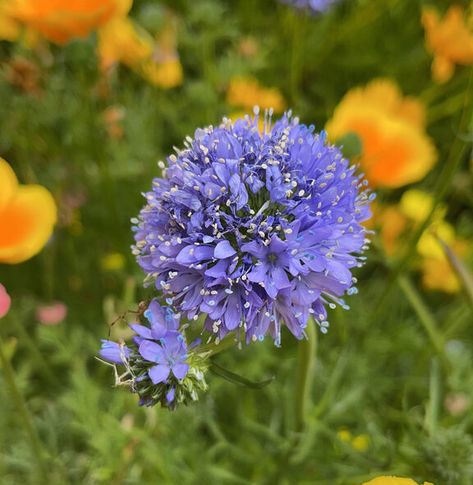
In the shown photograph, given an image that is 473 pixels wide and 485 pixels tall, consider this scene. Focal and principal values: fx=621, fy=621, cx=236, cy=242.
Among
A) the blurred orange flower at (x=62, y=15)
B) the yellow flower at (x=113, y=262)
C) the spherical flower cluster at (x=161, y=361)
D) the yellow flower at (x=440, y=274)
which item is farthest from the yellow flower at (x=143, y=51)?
A: the spherical flower cluster at (x=161, y=361)

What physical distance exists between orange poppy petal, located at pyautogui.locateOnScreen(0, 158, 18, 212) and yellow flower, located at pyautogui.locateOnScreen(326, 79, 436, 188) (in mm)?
518

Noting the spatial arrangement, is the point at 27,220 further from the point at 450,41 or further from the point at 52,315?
the point at 450,41

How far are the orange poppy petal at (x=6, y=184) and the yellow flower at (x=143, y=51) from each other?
49cm

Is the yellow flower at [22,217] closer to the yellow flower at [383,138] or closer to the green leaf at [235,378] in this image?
the green leaf at [235,378]

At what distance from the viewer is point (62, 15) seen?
3.20 feet

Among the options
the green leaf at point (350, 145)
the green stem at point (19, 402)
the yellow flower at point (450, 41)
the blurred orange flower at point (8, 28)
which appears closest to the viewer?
the green stem at point (19, 402)

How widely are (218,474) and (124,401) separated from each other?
208mm

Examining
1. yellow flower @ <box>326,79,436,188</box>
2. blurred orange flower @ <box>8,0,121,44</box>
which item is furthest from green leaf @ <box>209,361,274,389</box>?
blurred orange flower @ <box>8,0,121,44</box>

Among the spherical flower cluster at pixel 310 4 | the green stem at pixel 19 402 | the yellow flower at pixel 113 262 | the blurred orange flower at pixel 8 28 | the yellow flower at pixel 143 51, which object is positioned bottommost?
the green stem at pixel 19 402

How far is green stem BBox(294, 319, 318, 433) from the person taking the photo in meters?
0.69

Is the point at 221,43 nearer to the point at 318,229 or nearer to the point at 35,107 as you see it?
the point at 35,107

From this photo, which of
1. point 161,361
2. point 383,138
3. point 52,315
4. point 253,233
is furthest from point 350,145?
point 52,315

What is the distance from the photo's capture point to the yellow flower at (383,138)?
3.61ft

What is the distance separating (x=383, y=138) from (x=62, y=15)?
1.95 ft
